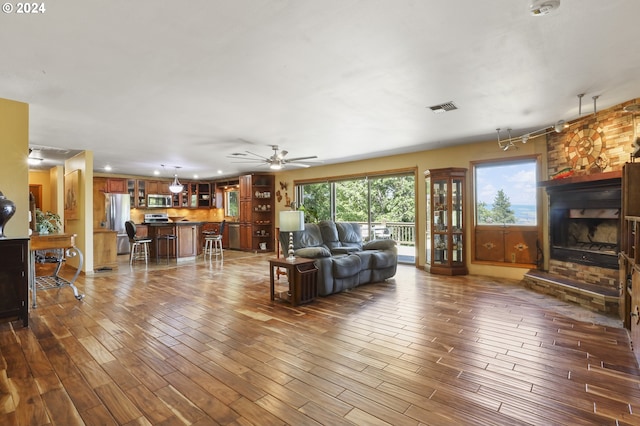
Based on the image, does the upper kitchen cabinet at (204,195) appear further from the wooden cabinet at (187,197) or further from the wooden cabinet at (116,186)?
the wooden cabinet at (116,186)

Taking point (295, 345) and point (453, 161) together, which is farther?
point (453, 161)

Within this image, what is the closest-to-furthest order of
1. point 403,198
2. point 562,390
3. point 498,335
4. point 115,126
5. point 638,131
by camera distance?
point 562,390
point 498,335
point 638,131
point 115,126
point 403,198

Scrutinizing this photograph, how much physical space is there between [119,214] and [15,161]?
19.0 ft

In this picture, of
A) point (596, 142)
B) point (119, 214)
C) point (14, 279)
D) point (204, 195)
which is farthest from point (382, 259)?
point (204, 195)

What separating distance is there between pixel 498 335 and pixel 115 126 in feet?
18.7

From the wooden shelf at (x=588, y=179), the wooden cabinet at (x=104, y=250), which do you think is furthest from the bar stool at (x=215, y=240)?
the wooden shelf at (x=588, y=179)

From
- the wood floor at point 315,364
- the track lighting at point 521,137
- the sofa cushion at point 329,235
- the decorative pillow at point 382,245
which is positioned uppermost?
the track lighting at point 521,137

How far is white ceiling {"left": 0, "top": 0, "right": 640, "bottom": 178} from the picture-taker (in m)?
2.11

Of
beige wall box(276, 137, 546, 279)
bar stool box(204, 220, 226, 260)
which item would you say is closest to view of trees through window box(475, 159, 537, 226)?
beige wall box(276, 137, 546, 279)

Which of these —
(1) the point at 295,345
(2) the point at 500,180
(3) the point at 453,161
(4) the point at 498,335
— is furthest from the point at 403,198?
(1) the point at 295,345

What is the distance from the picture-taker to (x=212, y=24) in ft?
7.27

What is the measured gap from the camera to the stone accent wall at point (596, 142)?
395cm

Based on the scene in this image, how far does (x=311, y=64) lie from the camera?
2816 mm

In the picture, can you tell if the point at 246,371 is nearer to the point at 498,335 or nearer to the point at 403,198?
the point at 498,335
